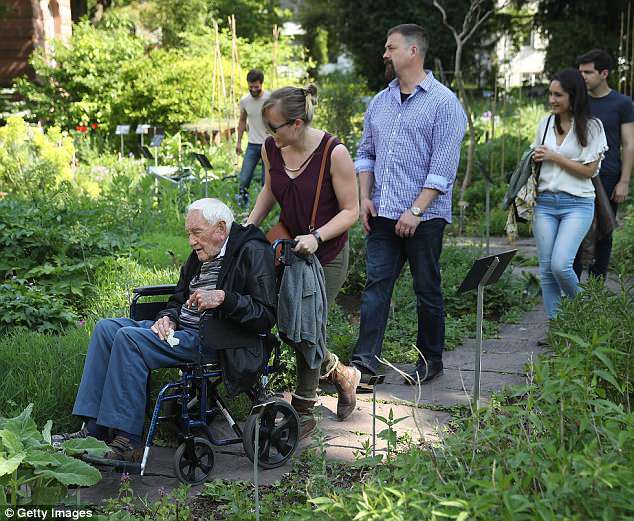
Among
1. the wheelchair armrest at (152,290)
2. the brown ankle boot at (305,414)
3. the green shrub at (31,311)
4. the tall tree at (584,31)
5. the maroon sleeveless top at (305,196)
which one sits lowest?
the brown ankle boot at (305,414)

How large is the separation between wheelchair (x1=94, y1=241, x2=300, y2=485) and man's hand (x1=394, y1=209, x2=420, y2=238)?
92 centimetres

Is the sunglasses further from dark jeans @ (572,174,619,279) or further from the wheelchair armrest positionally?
dark jeans @ (572,174,619,279)

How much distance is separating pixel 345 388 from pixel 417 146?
1358mm

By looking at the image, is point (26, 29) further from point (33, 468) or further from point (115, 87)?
point (33, 468)

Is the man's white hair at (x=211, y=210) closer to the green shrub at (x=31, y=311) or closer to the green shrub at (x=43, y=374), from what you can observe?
the green shrub at (x=43, y=374)

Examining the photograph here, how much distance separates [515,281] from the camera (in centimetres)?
746

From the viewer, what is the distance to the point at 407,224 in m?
4.89

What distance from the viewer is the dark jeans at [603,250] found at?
6.24m

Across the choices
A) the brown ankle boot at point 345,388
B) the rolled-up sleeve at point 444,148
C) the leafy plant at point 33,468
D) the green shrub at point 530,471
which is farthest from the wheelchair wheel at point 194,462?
the rolled-up sleeve at point 444,148

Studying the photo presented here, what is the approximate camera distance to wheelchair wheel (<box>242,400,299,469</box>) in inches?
157

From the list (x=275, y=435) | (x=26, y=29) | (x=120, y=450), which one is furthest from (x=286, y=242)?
(x=26, y=29)

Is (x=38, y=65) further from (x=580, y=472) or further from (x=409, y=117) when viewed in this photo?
(x=580, y=472)

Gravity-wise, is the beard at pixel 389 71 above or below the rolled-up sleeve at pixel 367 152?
above

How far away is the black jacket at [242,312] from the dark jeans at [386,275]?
110cm
